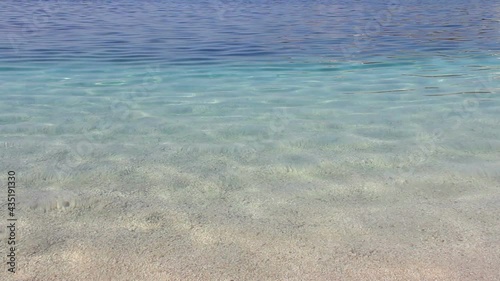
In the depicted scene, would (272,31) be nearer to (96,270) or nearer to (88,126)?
(88,126)

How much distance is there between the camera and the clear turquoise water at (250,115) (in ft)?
12.9

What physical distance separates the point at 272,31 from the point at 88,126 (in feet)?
31.0

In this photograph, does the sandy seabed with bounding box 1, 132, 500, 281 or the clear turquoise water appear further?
the clear turquoise water

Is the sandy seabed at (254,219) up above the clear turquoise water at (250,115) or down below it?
above

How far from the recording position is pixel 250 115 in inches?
238

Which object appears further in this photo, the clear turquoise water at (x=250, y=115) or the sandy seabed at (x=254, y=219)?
the clear turquoise water at (x=250, y=115)

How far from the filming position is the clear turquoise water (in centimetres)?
393

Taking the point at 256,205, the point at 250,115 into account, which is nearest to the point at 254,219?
the point at 256,205

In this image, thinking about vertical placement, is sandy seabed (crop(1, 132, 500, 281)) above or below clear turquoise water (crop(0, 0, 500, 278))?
above

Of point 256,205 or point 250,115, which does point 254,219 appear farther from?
point 250,115

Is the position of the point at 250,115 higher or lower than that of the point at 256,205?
lower

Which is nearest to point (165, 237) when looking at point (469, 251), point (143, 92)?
point (469, 251)

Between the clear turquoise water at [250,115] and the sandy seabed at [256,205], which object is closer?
the sandy seabed at [256,205]

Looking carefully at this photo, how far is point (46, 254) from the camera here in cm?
288
